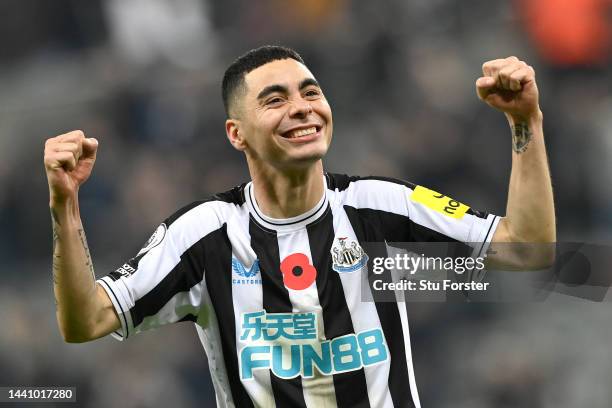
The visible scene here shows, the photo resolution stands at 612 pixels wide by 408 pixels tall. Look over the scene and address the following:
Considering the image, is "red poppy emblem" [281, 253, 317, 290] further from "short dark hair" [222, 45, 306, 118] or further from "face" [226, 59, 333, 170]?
"short dark hair" [222, 45, 306, 118]

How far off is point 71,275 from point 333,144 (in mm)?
3357

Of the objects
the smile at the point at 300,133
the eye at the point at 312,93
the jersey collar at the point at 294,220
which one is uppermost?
the eye at the point at 312,93

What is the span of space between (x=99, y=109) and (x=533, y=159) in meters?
3.97

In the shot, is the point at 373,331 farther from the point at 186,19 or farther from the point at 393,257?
the point at 186,19

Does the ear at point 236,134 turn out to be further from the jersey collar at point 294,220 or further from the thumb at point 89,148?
the thumb at point 89,148

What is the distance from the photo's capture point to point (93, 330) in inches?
120

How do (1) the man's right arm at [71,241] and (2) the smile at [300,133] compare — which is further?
(2) the smile at [300,133]

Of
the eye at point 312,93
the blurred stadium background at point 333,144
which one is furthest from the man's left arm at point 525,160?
the blurred stadium background at point 333,144

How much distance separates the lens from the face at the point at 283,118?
3.21 meters

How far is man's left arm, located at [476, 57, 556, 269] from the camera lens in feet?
9.41

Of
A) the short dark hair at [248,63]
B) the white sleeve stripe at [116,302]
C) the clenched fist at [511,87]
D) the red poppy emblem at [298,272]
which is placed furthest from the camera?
the short dark hair at [248,63]

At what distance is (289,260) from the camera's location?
3.26 m

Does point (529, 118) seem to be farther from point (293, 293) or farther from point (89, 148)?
point (89, 148)

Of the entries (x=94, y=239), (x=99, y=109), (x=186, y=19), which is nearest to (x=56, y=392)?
(x=94, y=239)
